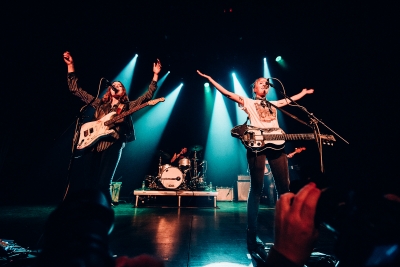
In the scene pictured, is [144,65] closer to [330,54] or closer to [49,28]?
[49,28]

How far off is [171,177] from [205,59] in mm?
4778

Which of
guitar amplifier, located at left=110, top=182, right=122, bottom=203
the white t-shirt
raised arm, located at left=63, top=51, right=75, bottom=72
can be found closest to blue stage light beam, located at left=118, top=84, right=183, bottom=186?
guitar amplifier, located at left=110, top=182, right=122, bottom=203

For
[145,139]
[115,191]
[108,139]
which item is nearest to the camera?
[108,139]

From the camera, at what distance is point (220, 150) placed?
10672 mm

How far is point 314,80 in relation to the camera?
24.1ft

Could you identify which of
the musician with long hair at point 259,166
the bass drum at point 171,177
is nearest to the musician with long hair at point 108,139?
the musician with long hair at point 259,166

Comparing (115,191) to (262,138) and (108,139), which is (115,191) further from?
(262,138)

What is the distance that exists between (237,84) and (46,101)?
745 cm

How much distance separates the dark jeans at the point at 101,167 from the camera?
8.92 ft

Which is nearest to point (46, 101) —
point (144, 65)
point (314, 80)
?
point (144, 65)

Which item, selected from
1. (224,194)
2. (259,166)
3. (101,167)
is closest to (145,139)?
(224,194)

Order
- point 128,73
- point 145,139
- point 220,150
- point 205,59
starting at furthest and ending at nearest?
point 220,150 → point 145,139 → point 128,73 → point 205,59

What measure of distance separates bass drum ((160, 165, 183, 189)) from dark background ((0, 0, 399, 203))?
3405 mm

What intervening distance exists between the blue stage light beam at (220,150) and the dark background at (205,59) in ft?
6.97
